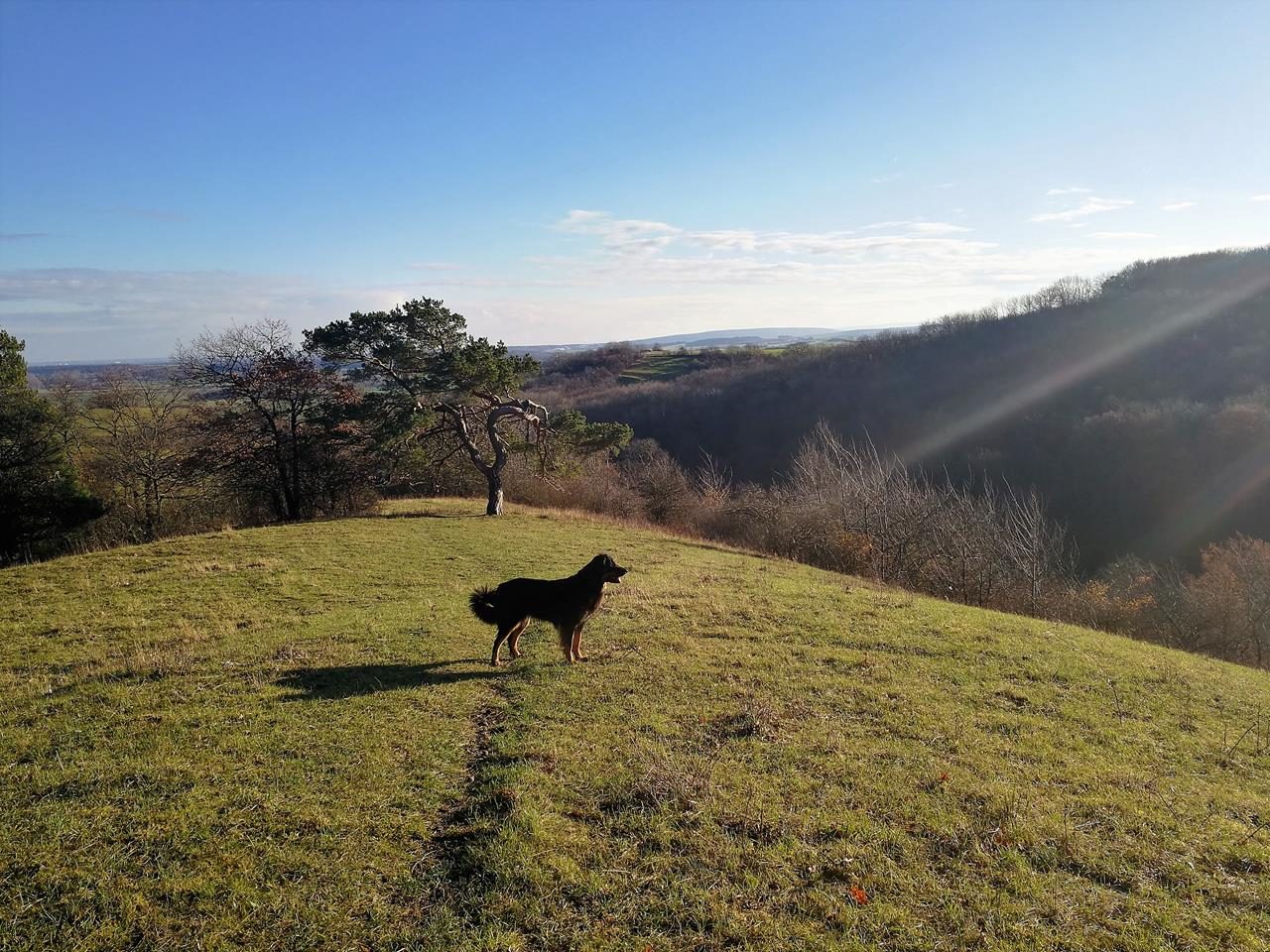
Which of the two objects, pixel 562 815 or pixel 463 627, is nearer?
pixel 562 815

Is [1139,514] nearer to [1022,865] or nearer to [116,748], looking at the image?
[1022,865]

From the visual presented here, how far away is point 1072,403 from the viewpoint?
7206cm

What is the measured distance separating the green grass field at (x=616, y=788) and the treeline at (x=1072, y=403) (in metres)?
49.1

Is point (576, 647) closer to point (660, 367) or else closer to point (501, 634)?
point (501, 634)

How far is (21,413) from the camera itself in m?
23.5

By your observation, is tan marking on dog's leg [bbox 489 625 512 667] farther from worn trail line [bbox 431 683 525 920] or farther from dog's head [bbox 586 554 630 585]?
worn trail line [bbox 431 683 525 920]

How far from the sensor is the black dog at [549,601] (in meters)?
8.25

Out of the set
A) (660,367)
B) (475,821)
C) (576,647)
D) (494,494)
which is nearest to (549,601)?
(576,647)

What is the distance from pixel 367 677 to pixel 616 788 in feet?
13.2

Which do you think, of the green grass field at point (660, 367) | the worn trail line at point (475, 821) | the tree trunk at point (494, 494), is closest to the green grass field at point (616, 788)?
the worn trail line at point (475, 821)

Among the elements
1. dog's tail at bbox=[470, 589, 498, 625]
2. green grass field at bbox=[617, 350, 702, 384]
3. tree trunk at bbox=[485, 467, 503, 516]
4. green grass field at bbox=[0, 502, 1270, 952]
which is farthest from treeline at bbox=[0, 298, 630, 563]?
green grass field at bbox=[617, 350, 702, 384]

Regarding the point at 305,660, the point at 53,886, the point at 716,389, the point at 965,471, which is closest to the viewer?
the point at 53,886

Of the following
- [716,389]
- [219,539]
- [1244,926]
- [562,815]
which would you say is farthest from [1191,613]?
[716,389]

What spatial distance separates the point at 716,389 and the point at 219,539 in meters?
82.9
